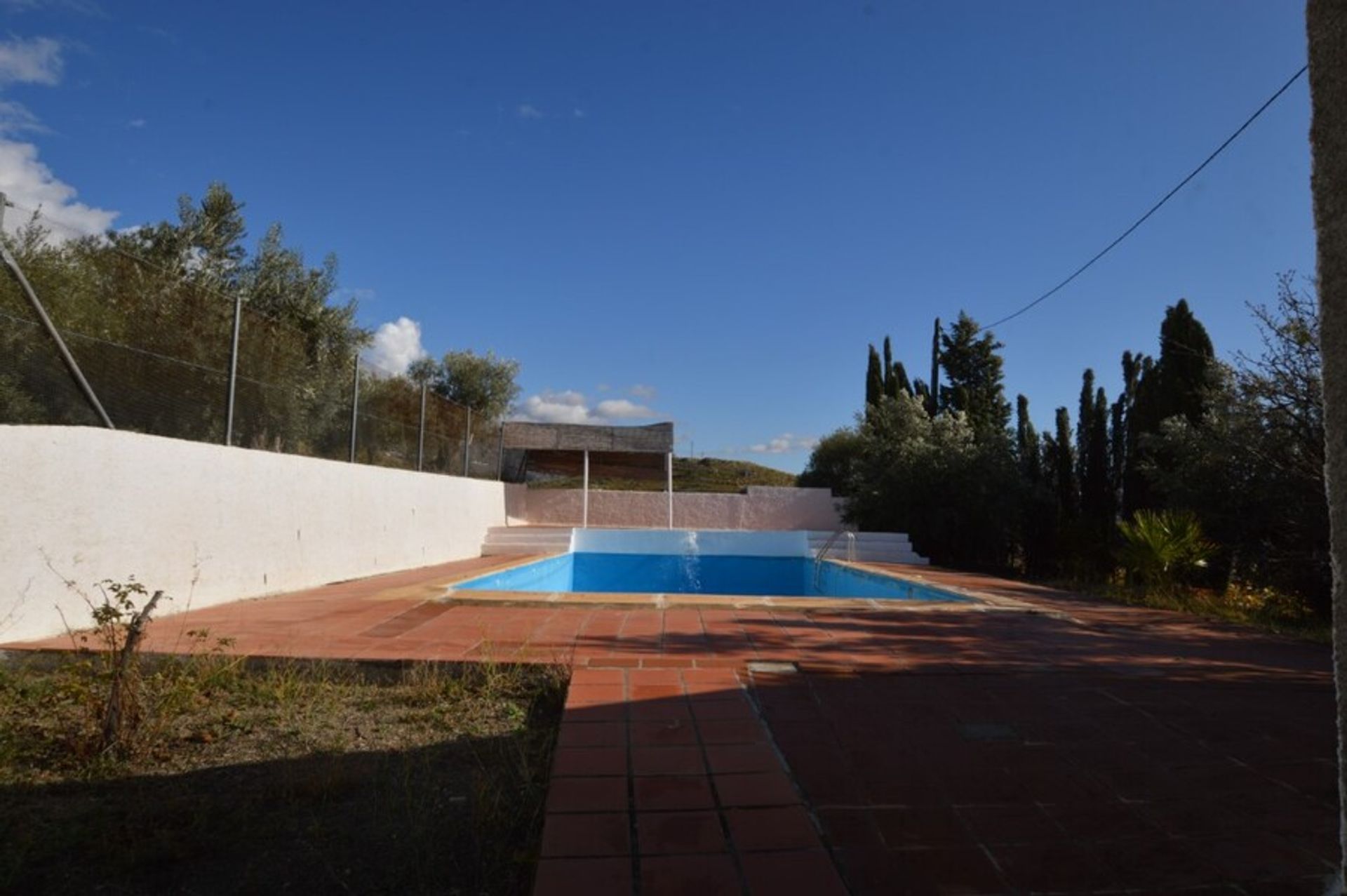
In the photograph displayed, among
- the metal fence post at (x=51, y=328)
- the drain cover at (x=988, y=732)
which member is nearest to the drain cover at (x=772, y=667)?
the drain cover at (x=988, y=732)

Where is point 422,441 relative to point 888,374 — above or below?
below

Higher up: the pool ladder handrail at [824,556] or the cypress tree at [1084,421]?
the cypress tree at [1084,421]

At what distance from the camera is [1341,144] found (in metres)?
1.05

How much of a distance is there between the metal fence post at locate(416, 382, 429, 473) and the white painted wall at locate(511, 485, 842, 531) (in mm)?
8342

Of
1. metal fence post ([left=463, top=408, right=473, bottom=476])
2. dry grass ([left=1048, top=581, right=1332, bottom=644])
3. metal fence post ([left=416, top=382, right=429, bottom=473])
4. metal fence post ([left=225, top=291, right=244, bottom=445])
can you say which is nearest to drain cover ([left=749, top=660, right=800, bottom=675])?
dry grass ([left=1048, top=581, right=1332, bottom=644])

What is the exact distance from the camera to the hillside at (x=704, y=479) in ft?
86.4

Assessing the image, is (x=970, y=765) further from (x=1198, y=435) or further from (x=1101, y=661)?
(x=1198, y=435)

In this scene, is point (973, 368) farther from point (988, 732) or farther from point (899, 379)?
point (988, 732)

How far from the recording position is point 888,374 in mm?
22766

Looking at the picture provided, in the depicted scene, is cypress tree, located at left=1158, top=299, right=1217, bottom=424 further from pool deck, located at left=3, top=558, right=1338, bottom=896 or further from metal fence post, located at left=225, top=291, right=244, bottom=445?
metal fence post, located at left=225, top=291, right=244, bottom=445

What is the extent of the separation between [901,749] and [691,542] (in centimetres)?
1396

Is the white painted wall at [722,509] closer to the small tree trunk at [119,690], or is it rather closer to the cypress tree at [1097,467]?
the cypress tree at [1097,467]

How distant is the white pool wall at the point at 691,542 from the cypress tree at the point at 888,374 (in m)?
8.02

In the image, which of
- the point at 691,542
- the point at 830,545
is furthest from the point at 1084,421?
the point at 691,542
